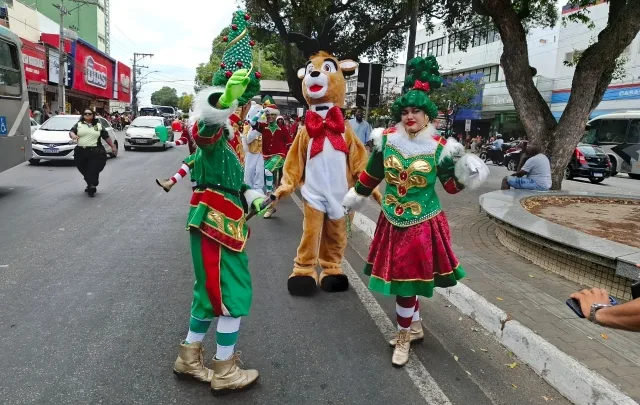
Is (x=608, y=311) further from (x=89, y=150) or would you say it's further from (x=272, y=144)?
(x=89, y=150)

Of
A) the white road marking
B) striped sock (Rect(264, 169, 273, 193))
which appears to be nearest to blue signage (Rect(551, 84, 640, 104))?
striped sock (Rect(264, 169, 273, 193))

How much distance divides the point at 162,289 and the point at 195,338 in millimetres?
1724

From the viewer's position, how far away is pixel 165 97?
120125mm

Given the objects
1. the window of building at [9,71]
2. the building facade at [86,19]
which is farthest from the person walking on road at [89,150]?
the building facade at [86,19]

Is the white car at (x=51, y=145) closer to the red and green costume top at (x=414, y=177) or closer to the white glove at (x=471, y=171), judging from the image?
the red and green costume top at (x=414, y=177)

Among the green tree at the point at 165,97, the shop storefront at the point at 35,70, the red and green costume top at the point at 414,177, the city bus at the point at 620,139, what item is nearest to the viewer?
the red and green costume top at the point at 414,177

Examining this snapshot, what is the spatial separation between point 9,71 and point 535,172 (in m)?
9.81

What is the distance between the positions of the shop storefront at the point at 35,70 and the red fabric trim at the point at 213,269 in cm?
2920

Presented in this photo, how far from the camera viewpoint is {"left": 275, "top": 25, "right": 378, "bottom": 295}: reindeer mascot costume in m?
4.73

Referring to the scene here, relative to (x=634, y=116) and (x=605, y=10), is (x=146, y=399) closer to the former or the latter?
(x=634, y=116)

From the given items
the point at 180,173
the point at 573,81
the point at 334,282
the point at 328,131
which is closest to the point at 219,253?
the point at 180,173

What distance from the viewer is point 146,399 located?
278 cm

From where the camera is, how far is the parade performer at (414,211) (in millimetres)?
3330

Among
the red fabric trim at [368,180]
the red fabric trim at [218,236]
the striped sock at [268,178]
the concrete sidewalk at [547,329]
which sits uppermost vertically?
the red fabric trim at [368,180]
